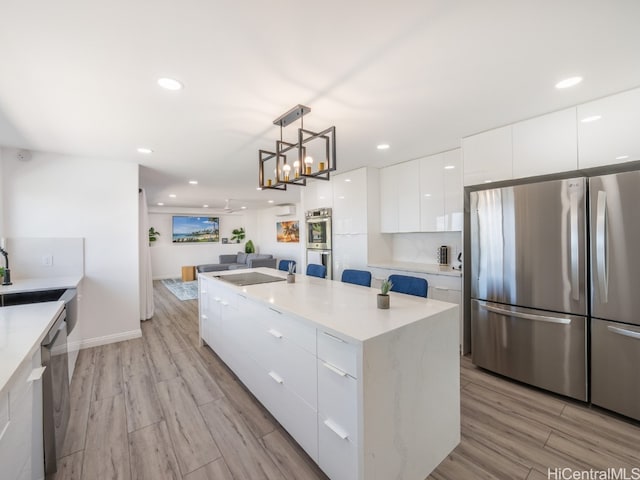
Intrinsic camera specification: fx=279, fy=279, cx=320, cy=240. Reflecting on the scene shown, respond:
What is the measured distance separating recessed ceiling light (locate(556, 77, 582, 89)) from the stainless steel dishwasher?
3.45m

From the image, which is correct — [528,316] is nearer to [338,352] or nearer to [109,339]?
[338,352]

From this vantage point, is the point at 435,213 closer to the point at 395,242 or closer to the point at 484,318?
the point at 395,242

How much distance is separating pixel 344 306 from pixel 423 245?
270cm

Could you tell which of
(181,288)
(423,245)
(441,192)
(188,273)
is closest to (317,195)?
(423,245)

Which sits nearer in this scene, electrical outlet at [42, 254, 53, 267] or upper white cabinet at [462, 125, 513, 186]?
upper white cabinet at [462, 125, 513, 186]

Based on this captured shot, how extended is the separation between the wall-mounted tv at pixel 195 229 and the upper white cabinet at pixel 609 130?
31.5ft

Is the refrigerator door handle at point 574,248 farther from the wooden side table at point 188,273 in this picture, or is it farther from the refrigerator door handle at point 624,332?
the wooden side table at point 188,273

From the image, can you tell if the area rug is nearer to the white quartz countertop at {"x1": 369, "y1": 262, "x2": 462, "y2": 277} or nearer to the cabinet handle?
the white quartz countertop at {"x1": 369, "y1": 262, "x2": 462, "y2": 277}

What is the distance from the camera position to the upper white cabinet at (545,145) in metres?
2.26

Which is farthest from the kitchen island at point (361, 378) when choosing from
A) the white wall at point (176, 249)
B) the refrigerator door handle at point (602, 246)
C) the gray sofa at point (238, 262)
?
the white wall at point (176, 249)

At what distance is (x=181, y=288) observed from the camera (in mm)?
7180

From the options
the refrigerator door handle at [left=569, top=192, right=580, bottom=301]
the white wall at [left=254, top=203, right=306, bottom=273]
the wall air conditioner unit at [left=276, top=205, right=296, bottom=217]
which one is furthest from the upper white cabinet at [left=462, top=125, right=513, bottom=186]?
the wall air conditioner unit at [left=276, top=205, right=296, bottom=217]

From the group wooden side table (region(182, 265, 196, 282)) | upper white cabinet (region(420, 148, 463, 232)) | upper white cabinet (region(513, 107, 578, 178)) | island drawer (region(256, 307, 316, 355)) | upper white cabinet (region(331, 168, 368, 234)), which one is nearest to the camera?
island drawer (region(256, 307, 316, 355))

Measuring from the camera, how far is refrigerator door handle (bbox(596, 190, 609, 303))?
2.00m
